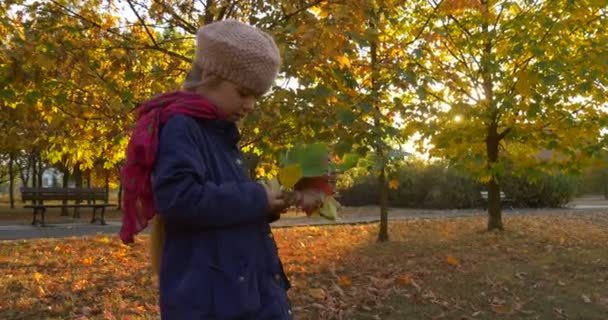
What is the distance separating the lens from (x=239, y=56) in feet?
5.72

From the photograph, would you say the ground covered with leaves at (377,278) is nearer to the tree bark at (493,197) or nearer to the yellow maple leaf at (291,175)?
the tree bark at (493,197)

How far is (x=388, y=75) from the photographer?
5383mm

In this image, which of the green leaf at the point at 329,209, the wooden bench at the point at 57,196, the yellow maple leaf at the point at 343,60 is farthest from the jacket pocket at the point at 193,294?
the wooden bench at the point at 57,196

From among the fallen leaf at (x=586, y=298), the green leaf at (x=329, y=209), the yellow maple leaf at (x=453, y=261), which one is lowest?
Result: the fallen leaf at (x=586, y=298)

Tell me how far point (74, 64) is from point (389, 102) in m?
3.25

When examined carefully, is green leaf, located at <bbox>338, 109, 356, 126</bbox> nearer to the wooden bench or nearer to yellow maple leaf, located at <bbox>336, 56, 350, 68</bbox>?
yellow maple leaf, located at <bbox>336, 56, 350, 68</bbox>

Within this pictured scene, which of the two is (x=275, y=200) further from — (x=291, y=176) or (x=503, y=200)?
(x=503, y=200)

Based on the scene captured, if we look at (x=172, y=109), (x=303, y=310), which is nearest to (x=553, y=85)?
(x=303, y=310)

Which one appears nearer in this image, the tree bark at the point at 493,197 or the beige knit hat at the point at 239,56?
the beige knit hat at the point at 239,56

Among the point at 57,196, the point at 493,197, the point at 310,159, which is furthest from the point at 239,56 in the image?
the point at 57,196

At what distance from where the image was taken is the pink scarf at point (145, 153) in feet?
5.42

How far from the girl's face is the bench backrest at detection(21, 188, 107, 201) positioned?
1412 cm

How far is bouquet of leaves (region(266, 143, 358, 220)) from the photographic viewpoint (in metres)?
1.80

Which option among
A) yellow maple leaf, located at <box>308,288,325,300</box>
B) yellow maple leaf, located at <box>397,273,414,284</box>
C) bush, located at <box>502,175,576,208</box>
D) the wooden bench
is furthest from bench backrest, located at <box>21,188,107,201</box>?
bush, located at <box>502,175,576,208</box>
